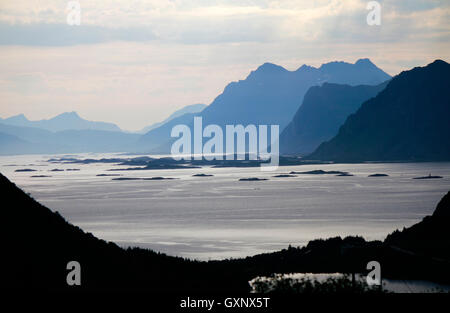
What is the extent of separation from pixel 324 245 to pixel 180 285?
1452 centimetres

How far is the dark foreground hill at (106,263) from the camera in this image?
79.2 ft

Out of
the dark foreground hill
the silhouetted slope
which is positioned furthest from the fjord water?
the dark foreground hill

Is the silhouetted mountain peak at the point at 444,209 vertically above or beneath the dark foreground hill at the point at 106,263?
above

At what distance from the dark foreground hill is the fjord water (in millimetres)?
23674

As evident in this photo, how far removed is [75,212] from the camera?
9475 cm

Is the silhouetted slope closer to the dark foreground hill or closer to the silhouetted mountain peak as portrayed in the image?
the silhouetted mountain peak

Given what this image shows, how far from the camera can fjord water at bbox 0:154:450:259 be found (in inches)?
2520

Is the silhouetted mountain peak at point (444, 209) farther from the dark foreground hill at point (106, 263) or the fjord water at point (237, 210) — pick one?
the fjord water at point (237, 210)

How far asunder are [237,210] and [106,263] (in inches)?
2553

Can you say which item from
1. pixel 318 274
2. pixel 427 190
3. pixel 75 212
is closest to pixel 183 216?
pixel 75 212

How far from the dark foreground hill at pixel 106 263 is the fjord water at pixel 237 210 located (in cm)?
2367

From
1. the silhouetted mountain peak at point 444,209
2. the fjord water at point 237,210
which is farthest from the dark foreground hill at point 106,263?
the fjord water at point 237,210
